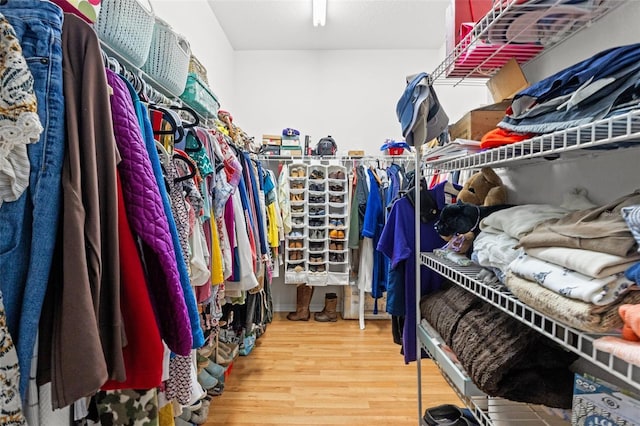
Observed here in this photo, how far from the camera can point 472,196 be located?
145cm

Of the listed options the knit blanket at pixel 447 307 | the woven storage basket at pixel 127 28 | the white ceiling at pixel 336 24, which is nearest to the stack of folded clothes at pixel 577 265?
the knit blanket at pixel 447 307

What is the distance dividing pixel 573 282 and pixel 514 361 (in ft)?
1.10

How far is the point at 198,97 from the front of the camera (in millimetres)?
1687

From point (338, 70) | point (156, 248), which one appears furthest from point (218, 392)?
point (338, 70)

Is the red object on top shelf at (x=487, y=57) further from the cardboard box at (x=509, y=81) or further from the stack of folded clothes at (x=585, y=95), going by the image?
the stack of folded clothes at (x=585, y=95)

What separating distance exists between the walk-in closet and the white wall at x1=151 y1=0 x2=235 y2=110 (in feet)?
0.10

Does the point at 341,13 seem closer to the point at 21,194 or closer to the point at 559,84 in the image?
the point at 559,84

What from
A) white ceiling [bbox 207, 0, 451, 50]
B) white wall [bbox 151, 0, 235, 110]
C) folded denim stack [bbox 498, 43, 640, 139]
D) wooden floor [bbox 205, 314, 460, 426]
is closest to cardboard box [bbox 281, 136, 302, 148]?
white wall [bbox 151, 0, 235, 110]

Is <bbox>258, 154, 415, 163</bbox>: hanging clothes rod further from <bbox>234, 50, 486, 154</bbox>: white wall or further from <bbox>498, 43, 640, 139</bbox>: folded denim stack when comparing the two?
<bbox>498, 43, 640, 139</bbox>: folded denim stack

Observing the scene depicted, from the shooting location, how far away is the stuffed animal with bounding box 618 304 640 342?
502mm

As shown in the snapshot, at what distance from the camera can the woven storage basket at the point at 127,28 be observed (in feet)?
3.29

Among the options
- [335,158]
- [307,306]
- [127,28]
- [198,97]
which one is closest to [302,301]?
[307,306]

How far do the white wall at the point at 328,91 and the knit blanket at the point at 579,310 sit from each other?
311 centimetres

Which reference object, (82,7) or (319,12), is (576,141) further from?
(319,12)
